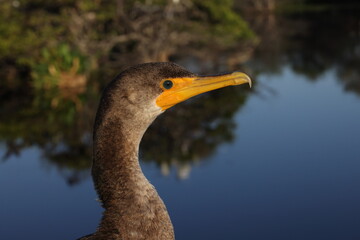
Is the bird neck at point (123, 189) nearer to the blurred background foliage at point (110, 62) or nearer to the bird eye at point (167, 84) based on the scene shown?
the bird eye at point (167, 84)

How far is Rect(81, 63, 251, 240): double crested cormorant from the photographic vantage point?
3.02m

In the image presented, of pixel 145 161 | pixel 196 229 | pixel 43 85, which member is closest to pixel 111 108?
pixel 196 229

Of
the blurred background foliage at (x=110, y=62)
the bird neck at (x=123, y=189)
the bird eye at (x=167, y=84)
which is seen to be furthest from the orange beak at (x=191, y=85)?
the blurred background foliage at (x=110, y=62)

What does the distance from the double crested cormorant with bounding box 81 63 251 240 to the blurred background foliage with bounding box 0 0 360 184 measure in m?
8.67

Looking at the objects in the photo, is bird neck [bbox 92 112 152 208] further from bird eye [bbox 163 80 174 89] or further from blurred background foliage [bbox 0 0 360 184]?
blurred background foliage [bbox 0 0 360 184]

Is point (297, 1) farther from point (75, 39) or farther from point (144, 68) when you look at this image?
point (144, 68)

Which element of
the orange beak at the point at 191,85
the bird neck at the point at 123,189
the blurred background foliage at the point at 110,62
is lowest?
the bird neck at the point at 123,189

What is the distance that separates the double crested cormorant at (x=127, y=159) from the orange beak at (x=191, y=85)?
14 mm

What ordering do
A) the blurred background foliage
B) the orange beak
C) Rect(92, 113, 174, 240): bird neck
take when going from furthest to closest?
1. the blurred background foliage
2. the orange beak
3. Rect(92, 113, 174, 240): bird neck

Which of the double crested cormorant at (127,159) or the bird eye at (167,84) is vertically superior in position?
the bird eye at (167,84)

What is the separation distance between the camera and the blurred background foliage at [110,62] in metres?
14.2

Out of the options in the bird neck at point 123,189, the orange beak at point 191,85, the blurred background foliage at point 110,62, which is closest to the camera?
the bird neck at point 123,189

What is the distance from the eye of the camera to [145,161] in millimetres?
12648

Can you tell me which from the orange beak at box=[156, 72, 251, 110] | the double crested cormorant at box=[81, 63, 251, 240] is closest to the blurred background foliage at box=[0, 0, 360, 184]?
the orange beak at box=[156, 72, 251, 110]
